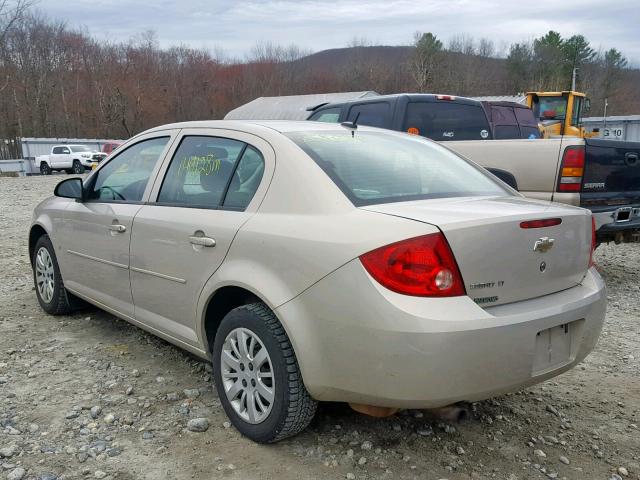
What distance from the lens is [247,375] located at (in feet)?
9.09

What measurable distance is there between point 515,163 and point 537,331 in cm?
368

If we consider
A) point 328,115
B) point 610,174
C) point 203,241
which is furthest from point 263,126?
point 328,115

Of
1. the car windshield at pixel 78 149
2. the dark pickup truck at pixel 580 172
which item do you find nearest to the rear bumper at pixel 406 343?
the dark pickup truck at pixel 580 172

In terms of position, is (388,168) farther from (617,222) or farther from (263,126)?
(617,222)

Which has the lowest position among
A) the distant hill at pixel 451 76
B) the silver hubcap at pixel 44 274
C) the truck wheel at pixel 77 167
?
the truck wheel at pixel 77 167

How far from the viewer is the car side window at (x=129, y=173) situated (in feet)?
12.0

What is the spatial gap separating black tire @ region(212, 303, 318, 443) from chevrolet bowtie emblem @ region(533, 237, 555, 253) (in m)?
1.17

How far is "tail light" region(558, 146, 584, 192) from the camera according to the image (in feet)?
17.2

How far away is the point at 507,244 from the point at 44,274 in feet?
13.2

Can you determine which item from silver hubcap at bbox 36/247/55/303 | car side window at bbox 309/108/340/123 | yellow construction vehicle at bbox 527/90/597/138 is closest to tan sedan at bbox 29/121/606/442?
silver hubcap at bbox 36/247/55/303

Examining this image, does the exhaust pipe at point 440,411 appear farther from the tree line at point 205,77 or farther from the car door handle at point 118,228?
the tree line at point 205,77

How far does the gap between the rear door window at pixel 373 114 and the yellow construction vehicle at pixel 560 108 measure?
13842 millimetres

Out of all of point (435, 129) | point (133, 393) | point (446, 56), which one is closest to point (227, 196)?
point (133, 393)

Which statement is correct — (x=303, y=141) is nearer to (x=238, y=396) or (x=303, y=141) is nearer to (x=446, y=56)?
(x=238, y=396)
